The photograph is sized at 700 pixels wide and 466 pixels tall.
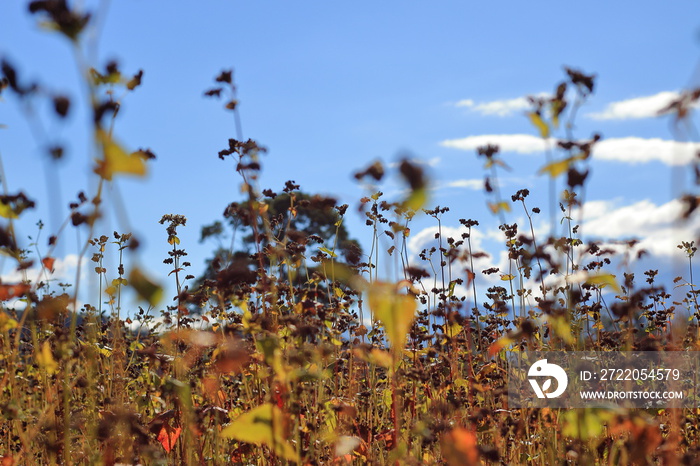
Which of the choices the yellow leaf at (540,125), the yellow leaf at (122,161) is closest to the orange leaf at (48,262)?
the yellow leaf at (122,161)

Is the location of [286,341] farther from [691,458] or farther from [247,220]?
[691,458]

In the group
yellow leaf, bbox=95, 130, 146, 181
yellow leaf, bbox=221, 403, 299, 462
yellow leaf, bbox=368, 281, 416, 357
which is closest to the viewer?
yellow leaf, bbox=95, 130, 146, 181

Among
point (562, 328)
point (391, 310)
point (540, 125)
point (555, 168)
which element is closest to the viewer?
point (391, 310)

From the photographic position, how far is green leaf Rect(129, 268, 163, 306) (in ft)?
3.72

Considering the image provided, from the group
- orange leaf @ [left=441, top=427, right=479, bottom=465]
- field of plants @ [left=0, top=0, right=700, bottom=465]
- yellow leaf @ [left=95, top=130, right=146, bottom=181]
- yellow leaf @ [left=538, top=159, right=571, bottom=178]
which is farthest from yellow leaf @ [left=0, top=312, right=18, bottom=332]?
yellow leaf @ [left=538, top=159, right=571, bottom=178]

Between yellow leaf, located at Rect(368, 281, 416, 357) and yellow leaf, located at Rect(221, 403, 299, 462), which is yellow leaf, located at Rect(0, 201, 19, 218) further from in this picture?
yellow leaf, located at Rect(368, 281, 416, 357)

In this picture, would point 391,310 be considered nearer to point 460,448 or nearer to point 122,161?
point 460,448

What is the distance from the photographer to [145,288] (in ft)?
3.74

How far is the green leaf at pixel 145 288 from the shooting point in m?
1.13

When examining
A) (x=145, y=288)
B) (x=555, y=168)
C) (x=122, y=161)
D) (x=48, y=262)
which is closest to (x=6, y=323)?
(x=48, y=262)

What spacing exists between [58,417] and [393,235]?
2193mm

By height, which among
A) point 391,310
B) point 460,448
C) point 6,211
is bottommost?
point 460,448

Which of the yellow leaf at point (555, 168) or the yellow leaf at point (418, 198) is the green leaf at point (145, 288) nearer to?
the yellow leaf at point (418, 198)

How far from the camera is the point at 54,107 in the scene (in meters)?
1.64
